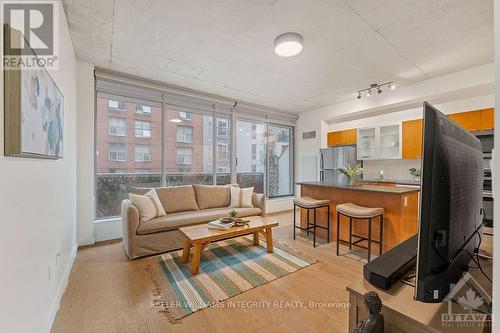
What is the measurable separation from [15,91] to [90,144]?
2516mm

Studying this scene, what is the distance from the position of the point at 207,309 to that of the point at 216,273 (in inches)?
23.5

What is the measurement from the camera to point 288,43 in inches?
100

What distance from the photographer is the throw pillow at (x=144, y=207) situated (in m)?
3.09

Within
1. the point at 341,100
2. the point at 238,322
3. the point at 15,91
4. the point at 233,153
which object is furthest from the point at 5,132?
the point at 341,100

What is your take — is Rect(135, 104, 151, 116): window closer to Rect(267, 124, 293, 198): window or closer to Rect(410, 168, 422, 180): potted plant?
Rect(267, 124, 293, 198): window

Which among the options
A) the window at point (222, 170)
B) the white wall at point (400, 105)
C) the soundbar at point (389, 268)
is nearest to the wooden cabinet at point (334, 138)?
the white wall at point (400, 105)

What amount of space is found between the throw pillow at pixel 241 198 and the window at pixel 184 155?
1.11 metres

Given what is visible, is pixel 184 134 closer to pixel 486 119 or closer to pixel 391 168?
pixel 391 168

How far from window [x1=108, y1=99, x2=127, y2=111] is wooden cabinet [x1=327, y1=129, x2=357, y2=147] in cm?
455

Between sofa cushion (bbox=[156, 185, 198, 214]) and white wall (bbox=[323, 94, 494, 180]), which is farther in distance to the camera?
white wall (bbox=[323, 94, 494, 180])

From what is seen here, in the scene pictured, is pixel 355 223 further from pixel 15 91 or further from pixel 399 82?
pixel 15 91

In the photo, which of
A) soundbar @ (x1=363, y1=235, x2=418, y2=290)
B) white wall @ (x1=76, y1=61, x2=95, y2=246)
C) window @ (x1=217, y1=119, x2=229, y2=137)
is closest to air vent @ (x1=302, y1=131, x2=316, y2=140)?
window @ (x1=217, y1=119, x2=229, y2=137)

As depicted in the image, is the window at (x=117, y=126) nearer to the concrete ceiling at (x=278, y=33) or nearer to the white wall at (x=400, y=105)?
the concrete ceiling at (x=278, y=33)

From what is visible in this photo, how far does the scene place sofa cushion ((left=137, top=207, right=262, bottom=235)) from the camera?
296 cm
